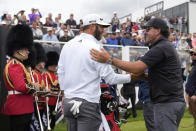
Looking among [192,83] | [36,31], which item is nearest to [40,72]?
[192,83]

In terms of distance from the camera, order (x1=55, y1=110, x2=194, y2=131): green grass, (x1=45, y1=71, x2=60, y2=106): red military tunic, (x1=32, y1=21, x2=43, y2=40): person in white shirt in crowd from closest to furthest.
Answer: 1. (x1=45, y1=71, x2=60, y2=106): red military tunic
2. (x1=55, y1=110, x2=194, y2=131): green grass
3. (x1=32, y1=21, x2=43, y2=40): person in white shirt in crowd

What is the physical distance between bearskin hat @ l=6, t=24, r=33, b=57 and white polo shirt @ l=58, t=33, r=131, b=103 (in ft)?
7.72

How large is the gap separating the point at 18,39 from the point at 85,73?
2.94 m

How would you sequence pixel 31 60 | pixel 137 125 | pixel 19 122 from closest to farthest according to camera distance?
pixel 19 122, pixel 31 60, pixel 137 125

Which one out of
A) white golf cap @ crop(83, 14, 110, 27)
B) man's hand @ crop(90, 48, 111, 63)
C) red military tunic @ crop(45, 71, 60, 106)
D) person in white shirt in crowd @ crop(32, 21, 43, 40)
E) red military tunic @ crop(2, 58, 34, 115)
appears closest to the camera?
man's hand @ crop(90, 48, 111, 63)

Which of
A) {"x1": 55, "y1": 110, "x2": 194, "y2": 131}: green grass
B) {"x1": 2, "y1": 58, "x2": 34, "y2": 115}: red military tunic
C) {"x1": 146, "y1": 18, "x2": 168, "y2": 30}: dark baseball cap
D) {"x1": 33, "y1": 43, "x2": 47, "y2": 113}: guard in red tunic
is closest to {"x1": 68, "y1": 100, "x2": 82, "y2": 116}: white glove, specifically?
{"x1": 146, "y1": 18, "x2": 168, "y2": 30}: dark baseball cap

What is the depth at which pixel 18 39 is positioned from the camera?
6.18 metres

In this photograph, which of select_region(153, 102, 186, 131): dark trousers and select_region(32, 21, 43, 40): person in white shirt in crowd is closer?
select_region(153, 102, 186, 131): dark trousers

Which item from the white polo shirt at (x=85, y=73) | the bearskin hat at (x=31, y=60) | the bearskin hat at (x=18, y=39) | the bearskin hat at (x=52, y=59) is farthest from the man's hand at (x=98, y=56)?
the bearskin hat at (x=52, y=59)

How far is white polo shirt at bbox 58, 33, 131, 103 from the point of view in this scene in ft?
11.9

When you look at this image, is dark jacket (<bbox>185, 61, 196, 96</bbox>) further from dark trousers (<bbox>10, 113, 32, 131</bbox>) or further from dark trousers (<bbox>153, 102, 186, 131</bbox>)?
dark trousers (<bbox>10, 113, 32, 131</bbox>)

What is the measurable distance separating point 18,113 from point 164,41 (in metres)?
2.70

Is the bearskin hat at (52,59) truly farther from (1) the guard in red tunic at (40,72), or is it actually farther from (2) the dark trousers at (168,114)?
(2) the dark trousers at (168,114)

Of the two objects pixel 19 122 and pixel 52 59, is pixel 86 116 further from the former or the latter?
pixel 52 59
